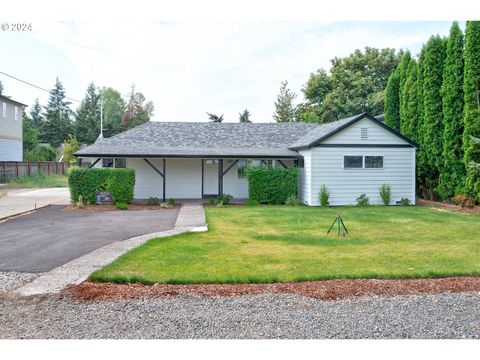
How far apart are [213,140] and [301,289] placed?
1666cm

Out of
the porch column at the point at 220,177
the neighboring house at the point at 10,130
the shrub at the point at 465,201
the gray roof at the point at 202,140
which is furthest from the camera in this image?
the neighboring house at the point at 10,130

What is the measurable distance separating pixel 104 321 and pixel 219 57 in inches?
654

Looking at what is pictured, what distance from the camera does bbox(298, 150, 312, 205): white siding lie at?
1780 centimetres

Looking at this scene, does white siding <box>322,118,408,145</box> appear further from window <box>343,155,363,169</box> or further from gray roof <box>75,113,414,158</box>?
window <box>343,155,363,169</box>

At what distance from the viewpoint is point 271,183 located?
18.4 meters

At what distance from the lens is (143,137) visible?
21.8 m

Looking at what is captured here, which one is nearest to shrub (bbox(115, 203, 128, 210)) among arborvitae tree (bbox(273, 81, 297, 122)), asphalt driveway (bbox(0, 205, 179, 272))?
asphalt driveway (bbox(0, 205, 179, 272))

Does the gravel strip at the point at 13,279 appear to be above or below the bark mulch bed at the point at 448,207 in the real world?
below

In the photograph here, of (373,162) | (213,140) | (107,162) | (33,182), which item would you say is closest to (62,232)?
(107,162)

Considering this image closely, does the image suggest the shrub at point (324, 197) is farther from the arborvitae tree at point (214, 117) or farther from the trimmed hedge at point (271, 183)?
the arborvitae tree at point (214, 117)

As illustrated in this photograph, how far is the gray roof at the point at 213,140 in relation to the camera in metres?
18.8

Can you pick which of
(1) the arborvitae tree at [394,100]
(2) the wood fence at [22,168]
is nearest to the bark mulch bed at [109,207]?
(2) the wood fence at [22,168]

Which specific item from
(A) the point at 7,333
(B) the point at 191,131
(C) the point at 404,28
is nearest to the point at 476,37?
(C) the point at 404,28

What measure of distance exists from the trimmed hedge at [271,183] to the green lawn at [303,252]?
457 centimetres
